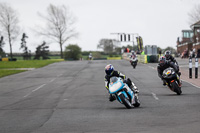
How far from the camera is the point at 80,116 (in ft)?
28.5

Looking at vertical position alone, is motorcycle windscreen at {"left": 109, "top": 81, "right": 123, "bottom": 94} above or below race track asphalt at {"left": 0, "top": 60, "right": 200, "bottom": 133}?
above

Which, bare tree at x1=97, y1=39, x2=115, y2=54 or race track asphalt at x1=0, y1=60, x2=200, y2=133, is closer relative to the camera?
race track asphalt at x1=0, y1=60, x2=200, y2=133

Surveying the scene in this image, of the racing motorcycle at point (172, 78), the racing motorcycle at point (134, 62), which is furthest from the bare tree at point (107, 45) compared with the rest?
the racing motorcycle at point (172, 78)

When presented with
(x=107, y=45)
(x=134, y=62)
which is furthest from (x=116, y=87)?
(x=107, y=45)

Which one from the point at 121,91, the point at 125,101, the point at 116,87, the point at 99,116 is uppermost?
the point at 116,87

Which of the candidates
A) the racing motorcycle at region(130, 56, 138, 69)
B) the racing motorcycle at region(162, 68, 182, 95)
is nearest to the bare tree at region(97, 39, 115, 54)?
the racing motorcycle at region(130, 56, 138, 69)

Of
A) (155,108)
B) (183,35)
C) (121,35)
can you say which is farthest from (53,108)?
(183,35)

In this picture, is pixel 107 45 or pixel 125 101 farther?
pixel 107 45

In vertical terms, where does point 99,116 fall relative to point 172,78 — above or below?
below

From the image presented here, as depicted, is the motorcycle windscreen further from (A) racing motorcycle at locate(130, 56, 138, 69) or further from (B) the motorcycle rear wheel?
(A) racing motorcycle at locate(130, 56, 138, 69)

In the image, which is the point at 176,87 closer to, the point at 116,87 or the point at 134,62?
the point at 116,87

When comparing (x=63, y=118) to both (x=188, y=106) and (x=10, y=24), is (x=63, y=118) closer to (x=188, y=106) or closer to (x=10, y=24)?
(x=188, y=106)

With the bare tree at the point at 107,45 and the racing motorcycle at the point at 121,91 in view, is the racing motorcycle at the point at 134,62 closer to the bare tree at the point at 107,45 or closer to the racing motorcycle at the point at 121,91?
the racing motorcycle at the point at 121,91

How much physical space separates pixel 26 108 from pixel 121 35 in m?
69.3
